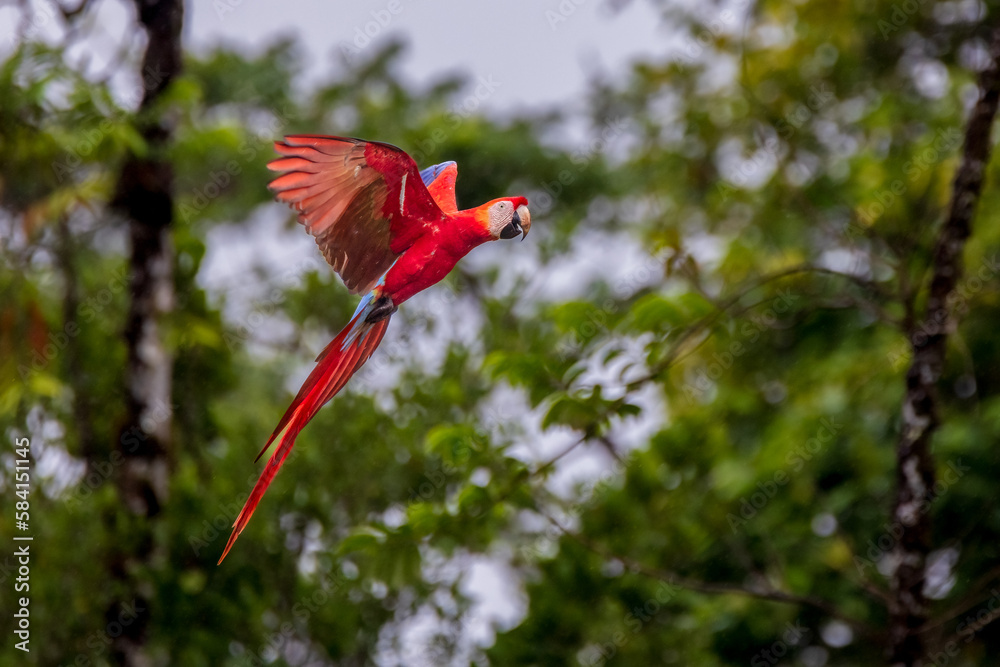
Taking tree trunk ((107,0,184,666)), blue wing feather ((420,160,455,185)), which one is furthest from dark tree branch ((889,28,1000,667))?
tree trunk ((107,0,184,666))


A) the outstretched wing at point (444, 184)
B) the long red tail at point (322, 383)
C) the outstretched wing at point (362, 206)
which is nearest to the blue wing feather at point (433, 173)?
the outstretched wing at point (444, 184)

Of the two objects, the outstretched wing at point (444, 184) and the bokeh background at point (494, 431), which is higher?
the outstretched wing at point (444, 184)

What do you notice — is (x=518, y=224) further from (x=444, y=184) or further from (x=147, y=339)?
(x=147, y=339)

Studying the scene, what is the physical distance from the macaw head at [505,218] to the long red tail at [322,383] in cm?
16

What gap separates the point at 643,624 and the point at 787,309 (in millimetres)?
1651

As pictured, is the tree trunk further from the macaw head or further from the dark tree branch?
the macaw head

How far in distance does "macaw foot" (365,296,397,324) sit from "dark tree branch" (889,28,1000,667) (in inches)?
77.4

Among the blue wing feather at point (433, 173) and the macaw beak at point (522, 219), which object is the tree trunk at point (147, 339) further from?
the macaw beak at point (522, 219)

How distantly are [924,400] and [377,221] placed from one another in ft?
6.48

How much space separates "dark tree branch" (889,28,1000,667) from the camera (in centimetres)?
249

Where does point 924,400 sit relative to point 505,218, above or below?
below

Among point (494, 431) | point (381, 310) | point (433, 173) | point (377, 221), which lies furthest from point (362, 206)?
point (494, 431)

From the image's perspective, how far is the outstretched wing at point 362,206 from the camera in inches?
41.8

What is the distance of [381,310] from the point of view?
1.04m
